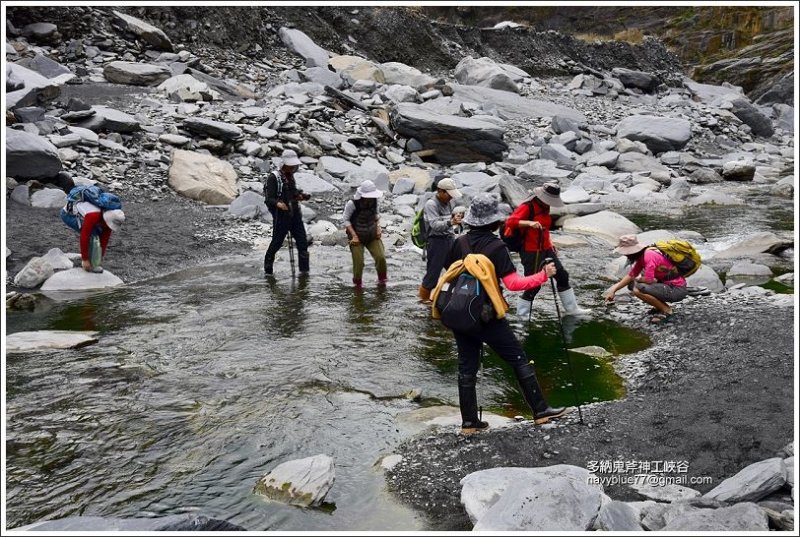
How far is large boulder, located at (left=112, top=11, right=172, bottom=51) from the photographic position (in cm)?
2742

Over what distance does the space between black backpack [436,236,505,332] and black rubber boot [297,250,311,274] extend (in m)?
6.92

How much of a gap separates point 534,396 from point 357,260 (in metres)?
5.69

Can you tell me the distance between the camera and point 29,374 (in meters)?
7.48

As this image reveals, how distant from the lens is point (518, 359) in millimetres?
5879

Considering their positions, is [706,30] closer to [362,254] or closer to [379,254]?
[379,254]

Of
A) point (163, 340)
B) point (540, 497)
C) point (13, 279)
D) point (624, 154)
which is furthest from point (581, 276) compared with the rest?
point (624, 154)

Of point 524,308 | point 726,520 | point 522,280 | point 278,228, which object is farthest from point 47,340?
point 726,520

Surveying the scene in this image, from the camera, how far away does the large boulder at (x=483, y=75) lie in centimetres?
3481

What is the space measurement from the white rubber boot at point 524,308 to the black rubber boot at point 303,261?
4287 mm

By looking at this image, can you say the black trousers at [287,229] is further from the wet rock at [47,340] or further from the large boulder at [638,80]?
the large boulder at [638,80]

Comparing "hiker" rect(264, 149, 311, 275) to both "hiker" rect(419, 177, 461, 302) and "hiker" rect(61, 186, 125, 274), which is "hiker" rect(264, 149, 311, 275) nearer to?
"hiker" rect(61, 186, 125, 274)

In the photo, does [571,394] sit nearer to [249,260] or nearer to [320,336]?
[320,336]

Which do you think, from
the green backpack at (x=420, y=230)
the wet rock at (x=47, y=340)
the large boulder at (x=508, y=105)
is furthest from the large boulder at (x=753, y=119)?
the wet rock at (x=47, y=340)

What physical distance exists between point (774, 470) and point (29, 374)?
720 cm
